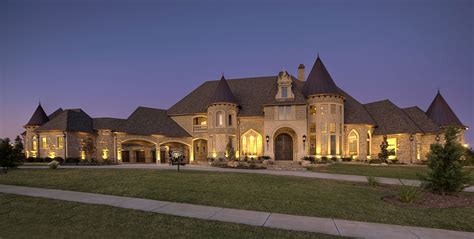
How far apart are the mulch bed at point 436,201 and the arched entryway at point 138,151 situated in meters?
33.0

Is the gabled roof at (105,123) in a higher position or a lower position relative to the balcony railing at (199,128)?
higher

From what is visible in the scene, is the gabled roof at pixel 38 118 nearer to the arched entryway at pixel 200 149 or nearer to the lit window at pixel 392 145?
the arched entryway at pixel 200 149

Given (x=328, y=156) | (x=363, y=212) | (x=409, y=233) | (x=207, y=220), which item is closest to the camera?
(x=409, y=233)

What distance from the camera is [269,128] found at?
32.5m

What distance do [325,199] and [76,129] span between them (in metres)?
34.7

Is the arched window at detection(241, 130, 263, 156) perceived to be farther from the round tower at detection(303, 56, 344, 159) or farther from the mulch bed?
the mulch bed

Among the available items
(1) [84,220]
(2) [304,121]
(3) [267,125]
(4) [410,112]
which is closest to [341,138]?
(2) [304,121]

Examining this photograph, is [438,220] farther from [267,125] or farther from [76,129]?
[76,129]

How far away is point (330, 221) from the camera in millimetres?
7898

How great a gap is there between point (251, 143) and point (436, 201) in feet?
81.2

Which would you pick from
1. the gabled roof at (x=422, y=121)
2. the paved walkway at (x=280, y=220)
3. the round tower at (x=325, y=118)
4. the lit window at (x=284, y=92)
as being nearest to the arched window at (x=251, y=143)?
the lit window at (x=284, y=92)

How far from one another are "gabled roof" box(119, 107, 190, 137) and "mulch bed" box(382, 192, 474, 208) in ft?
97.6

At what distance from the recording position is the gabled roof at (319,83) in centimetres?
3167

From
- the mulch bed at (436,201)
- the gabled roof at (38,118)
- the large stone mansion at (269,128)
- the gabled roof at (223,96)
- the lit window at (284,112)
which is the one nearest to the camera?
the mulch bed at (436,201)
